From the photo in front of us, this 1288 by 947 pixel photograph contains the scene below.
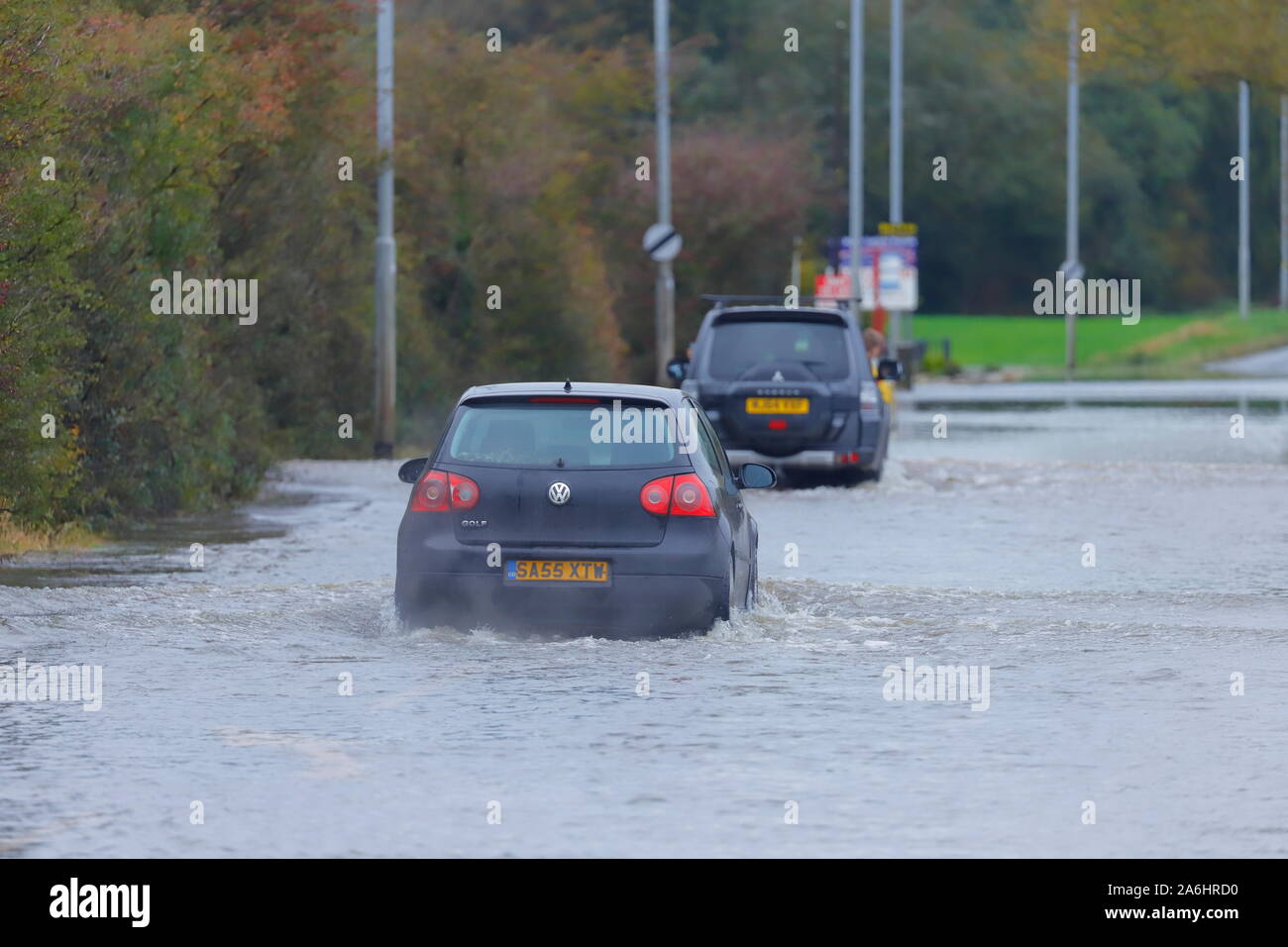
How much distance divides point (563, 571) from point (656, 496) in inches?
23.4

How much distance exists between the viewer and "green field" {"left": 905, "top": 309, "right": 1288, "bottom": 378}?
262 feet

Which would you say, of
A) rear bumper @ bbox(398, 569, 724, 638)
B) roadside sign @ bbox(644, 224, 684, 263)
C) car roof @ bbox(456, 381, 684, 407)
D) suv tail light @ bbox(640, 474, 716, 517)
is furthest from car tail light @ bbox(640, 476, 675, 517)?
roadside sign @ bbox(644, 224, 684, 263)

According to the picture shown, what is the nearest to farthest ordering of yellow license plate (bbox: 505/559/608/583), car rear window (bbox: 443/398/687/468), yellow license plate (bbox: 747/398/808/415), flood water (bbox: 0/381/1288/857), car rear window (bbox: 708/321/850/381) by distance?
flood water (bbox: 0/381/1288/857), yellow license plate (bbox: 505/559/608/583), car rear window (bbox: 443/398/687/468), yellow license plate (bbox: 747/398/808/415), car rear window (bbox: 708/321/850/381)

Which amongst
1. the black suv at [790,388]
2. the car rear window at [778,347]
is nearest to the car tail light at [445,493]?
the black suv at [790,388]

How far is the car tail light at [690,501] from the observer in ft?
43.1

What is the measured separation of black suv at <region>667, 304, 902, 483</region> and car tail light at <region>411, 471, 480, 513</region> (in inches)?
480

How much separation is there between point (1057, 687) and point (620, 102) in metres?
42.1

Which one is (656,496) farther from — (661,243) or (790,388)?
(661,243)

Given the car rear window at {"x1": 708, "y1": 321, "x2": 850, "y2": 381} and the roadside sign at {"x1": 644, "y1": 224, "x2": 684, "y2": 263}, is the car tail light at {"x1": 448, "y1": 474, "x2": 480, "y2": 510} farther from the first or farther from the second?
the roadside sign at {"x1": 644, "y1": 224, "x2": 684, "y2": 263}

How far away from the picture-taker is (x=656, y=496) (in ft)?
43.0

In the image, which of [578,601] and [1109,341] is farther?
[1109,341]

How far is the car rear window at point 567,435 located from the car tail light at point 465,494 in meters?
0.14

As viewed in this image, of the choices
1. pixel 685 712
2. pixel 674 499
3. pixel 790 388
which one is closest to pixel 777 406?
pixel 790 388

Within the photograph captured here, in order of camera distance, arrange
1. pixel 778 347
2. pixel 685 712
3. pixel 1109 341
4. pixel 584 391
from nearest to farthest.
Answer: pixel 685 712, pixel 584 391, pixel 778 347, pixel 1109 341
